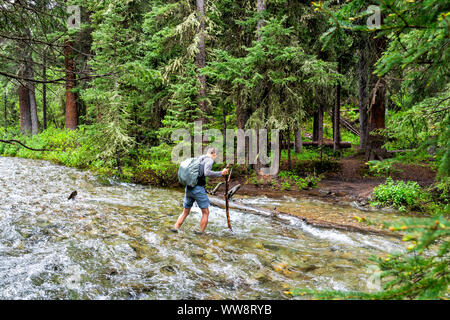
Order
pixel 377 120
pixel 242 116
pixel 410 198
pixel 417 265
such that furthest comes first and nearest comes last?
pixel 242 116
pixel 377 120
pixel 410 198
pixel 417 265

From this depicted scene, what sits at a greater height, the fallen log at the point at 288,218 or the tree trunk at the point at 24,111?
the tree trunk at the point at 24,111

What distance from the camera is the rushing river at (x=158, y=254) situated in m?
4.20

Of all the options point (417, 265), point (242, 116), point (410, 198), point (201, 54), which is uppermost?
point (201, 54)

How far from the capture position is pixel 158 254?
547 cm

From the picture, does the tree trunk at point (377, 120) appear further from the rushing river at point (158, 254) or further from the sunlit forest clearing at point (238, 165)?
the rushing river at point (158, 254)

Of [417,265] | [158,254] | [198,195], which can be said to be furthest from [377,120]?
[417,265]

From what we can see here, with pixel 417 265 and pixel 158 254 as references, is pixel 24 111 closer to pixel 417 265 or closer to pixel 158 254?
pixel 158 254

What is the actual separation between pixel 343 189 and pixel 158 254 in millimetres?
10271

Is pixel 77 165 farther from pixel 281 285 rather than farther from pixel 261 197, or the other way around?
pixel 281 285

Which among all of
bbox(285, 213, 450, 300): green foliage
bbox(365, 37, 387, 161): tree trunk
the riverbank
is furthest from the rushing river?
bbox(365, 37, 387, 161): tree trunk

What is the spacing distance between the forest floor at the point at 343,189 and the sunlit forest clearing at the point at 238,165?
11cm

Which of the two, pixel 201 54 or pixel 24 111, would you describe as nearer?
pixel 201 54

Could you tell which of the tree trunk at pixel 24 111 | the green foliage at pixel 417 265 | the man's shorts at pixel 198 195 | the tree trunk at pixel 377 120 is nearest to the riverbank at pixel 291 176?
the tree trunk at pixel 377 120
